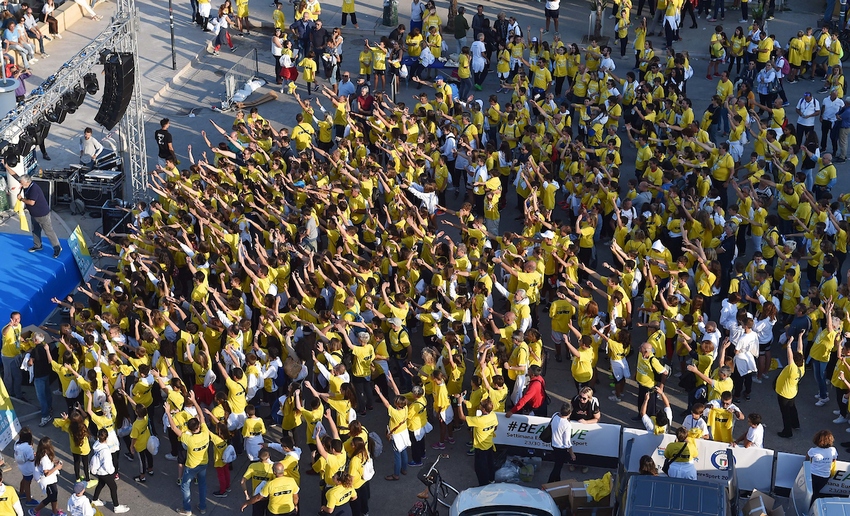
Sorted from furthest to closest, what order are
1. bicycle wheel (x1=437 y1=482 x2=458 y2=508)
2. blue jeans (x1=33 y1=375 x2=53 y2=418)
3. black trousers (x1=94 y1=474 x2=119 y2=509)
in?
1. blue jeans (x1=33 y1=375 x2=53 y2=418)
2. black trousers (x1=94 y1=474 x2=119 y2=509)
3. bicycle wheel (x1=437 y1=482 x2=458 y2=508)

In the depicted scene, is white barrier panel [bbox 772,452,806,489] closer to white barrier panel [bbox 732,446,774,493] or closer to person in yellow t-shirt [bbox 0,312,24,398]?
white barrier panel [bbox 732,446,774,493]

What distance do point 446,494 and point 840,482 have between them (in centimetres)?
442

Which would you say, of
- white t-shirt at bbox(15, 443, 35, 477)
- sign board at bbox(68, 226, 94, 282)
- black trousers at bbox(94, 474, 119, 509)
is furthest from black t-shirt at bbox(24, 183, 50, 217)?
black trousers at bbox(94, 474, 119, 509)

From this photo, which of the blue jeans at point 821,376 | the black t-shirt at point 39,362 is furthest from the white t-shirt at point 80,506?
the blue jeans at point 821,376

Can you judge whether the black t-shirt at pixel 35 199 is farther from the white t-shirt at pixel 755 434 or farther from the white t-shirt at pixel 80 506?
the white t-shirt at pixel 755 434

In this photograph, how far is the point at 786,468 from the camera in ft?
42.6

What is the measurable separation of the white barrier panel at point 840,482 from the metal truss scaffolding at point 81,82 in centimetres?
1246

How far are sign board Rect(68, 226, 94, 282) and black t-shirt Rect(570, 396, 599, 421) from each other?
361 inches

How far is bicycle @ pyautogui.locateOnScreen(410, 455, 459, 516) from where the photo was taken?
12961 mm

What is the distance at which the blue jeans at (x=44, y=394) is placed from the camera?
15305mm

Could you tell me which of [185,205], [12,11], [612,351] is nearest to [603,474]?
[612,351]

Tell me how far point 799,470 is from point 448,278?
5.13m

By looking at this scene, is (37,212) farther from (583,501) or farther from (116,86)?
(583,501)

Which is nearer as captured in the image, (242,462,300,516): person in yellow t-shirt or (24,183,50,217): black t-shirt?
(242,462,300,516): person in yellow t-shirt
